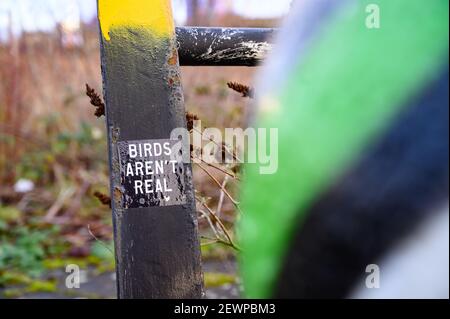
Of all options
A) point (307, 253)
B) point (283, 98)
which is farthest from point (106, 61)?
point (307, 253)

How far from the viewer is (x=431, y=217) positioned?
75cm

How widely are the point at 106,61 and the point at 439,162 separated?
0.81m

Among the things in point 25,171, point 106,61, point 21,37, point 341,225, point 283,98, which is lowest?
point 25,171

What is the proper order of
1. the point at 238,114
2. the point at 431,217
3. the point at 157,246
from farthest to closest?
the point at 238,114, the point at 157,246, the point at 431,217

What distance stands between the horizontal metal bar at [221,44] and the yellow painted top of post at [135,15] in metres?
0.06

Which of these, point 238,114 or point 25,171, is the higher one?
point 238,114

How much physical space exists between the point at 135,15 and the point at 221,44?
8.5 inches

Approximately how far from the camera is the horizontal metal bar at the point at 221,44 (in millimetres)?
1405

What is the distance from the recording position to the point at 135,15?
135 centimetres

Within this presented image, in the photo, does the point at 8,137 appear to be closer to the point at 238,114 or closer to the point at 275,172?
the point at 238,114

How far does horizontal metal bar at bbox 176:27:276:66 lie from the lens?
1405 mm

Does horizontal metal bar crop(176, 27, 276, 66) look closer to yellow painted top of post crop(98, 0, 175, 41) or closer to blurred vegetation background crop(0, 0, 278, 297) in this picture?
yellow painted top of post crop(98, 0, 175, 41)

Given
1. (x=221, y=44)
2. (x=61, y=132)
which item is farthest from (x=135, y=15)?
(x=61, y=132)

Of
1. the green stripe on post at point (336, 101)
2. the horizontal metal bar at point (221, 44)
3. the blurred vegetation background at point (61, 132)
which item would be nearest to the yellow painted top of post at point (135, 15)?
the horizontal metal bar at point (221, 44)
